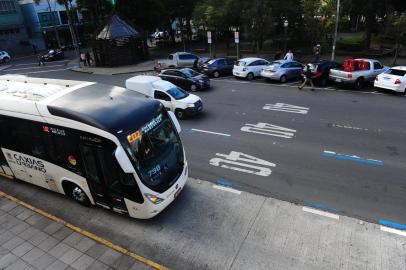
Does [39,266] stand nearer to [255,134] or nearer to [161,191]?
[161,191]

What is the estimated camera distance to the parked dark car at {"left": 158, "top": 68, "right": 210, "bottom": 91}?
2061cm

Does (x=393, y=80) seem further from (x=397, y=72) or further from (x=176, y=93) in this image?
(x=176, y=93)

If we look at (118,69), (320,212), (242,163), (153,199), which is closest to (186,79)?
(242,163)

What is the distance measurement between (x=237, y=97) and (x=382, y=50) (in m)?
19.3

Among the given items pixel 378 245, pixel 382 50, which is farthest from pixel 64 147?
pixel 382 50

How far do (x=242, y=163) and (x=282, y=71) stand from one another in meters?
12.7

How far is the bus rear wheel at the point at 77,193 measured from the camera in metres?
8.66

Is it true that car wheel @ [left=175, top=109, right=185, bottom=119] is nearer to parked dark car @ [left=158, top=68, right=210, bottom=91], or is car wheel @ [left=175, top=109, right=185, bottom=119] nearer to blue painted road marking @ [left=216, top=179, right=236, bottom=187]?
parked dark car @ [left=158, top=68, right=210, bottom=91]

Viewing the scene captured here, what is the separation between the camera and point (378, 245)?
711cm

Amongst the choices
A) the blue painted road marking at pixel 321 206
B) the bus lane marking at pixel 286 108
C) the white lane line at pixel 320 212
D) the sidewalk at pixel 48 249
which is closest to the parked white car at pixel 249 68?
the bus lane marking at pixel 286 108

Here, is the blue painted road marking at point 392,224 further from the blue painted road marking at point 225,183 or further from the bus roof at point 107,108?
the bus roof at point 107,108

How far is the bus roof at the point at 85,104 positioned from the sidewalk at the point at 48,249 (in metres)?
2.87

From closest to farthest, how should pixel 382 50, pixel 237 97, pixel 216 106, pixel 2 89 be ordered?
pixel 2 89
pixel 216 106
pixel 237 97
pixel 382 50

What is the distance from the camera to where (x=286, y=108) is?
1656cm
